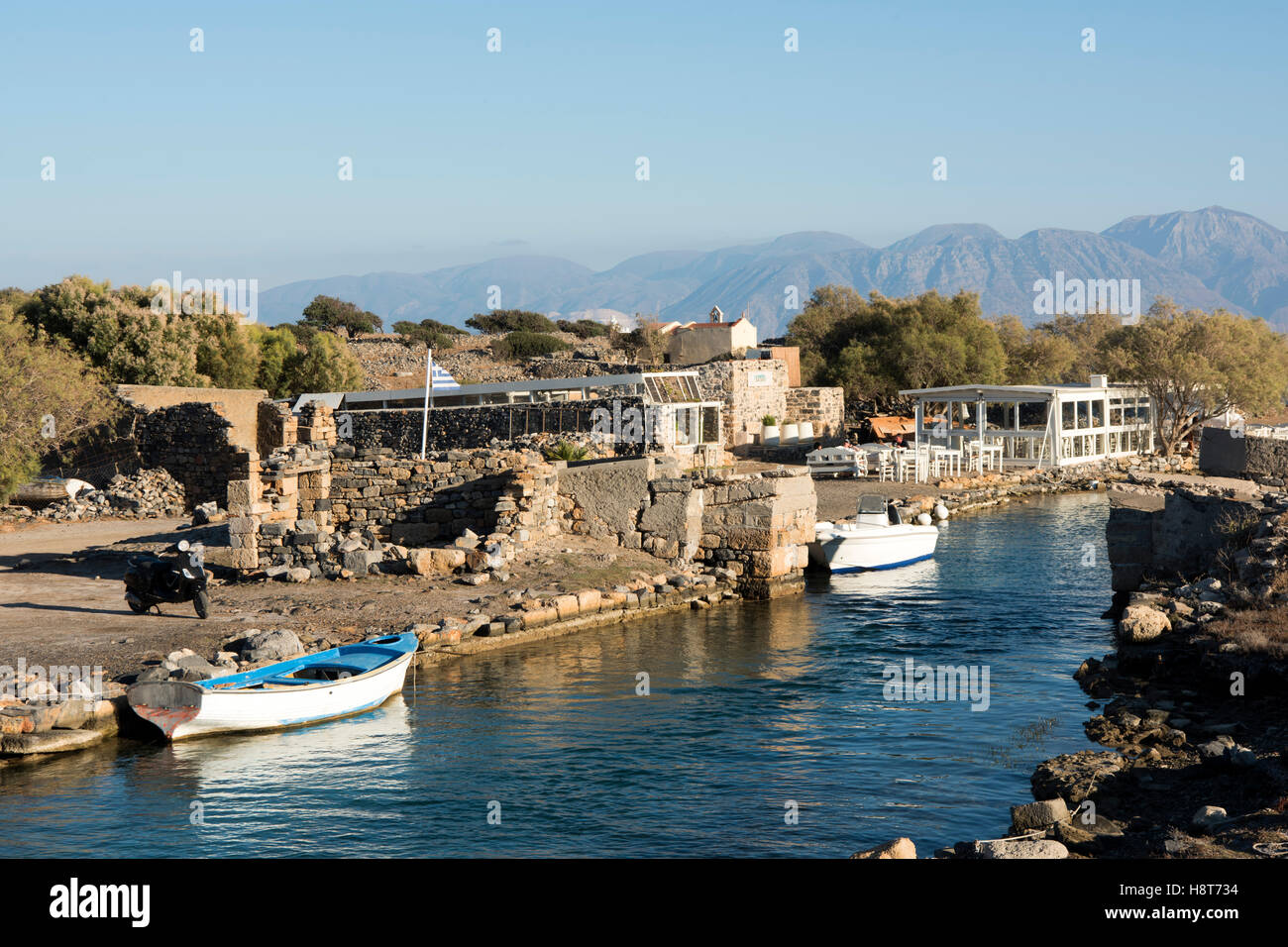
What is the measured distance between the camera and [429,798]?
1085 centimetres

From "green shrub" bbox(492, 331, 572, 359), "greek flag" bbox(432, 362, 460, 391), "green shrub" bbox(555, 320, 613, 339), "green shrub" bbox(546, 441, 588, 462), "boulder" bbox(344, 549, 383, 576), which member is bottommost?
"boulder" bbox(344, 549, 383, 576)

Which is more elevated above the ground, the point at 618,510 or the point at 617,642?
the point at 618,510

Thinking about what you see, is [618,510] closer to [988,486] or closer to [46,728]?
[46,728]

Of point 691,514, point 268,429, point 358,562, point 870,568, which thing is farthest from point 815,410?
point 358,562

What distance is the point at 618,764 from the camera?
39.1 ft

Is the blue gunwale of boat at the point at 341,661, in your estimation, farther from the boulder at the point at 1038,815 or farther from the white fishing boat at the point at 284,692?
the boulder at the point at 1038,815

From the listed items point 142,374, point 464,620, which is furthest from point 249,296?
point 464,620

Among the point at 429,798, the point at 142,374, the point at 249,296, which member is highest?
the point at 249,296

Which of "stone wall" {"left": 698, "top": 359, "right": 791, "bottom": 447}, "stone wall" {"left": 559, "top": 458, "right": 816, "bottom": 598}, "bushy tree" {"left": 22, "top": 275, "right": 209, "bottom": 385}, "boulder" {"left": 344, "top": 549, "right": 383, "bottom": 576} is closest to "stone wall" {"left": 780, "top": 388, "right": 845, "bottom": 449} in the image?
"stone wall" {"left": 698, "top": 359, "right": 791, "bottom": 447}

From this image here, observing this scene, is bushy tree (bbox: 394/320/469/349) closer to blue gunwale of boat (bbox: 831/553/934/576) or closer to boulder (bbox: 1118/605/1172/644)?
blue gunwale of boat (bbox: 831/553/934/576)

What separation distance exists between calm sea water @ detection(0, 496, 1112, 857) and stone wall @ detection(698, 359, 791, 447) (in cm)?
2894

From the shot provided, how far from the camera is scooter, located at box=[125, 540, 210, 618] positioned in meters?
16.1

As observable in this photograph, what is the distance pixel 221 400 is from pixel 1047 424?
106 ft
